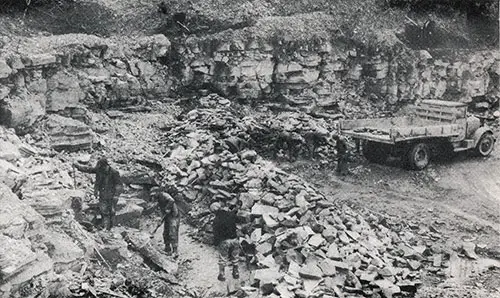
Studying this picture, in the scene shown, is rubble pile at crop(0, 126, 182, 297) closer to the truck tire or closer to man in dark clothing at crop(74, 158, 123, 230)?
man in dark clothing at crop(74, 158, 123, 230)

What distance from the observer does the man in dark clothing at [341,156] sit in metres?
14.3

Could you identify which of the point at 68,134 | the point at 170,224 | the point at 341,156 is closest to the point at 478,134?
the point at 341,156

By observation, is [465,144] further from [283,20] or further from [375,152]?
[283,20]

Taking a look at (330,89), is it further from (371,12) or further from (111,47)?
(111,47)

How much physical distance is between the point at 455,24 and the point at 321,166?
33.2 feet

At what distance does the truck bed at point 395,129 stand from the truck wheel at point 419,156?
0.37 m

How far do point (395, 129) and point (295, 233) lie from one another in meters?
5.45

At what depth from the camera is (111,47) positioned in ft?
50.0

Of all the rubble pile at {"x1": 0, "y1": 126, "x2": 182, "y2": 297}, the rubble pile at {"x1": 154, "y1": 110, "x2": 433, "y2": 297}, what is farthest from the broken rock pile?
the rubble pile at {"x1": 0, "y1": 126, "x2": 182, "y2": 297}

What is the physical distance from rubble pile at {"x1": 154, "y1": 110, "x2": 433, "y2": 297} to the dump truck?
11.4 ft

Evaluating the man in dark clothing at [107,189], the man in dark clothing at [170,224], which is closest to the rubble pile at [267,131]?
the man in dark clothing at [107,189]

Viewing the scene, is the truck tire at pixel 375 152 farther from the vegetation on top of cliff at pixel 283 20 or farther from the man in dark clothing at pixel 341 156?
the vegetation on top of cliff at pixel 283 20

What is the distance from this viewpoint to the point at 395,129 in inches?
540

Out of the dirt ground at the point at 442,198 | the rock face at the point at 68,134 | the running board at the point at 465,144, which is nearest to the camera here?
the dirt ground at the point at 442,198
